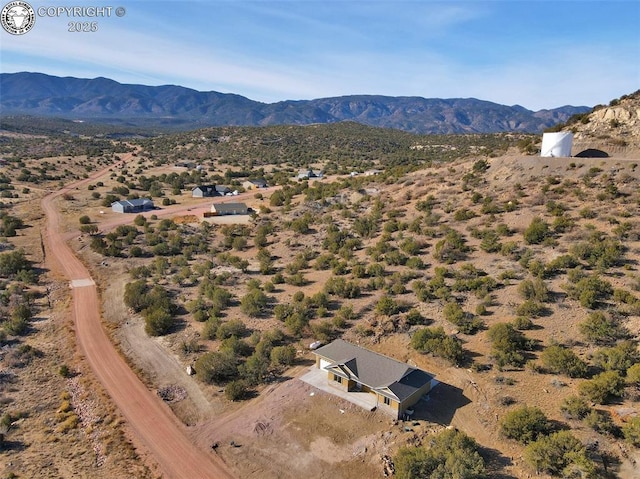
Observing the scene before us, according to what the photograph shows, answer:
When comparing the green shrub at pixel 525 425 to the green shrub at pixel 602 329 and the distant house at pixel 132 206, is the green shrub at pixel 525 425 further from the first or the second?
the distant house at pixel 132 206

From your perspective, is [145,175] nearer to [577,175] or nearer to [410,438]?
[577,175]

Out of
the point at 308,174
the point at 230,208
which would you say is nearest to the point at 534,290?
the point at 230,208

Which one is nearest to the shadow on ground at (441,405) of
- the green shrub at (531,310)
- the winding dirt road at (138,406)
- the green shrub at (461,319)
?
the green shrub at (461,319)

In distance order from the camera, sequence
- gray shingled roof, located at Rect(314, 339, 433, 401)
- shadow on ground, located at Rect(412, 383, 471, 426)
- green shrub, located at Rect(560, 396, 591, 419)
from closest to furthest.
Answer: green shrub, located at Rect(560, 396, 591, 419) < shadow on ground, located at Rect(412, 383, 471, 426) < gray shingled roof, located at Rect(314, 339, 433, 401)

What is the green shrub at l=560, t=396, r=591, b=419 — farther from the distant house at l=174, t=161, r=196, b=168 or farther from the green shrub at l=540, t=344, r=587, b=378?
the distant house at l=174, t=161, r=196, b=168

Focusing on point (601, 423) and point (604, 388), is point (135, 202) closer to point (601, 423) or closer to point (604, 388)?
point (604, 388)

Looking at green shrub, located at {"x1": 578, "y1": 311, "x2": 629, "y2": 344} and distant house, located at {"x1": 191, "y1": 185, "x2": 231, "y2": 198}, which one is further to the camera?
distant house, located at {"x1": 191, "y1": 185, "x2": 231, "y2": 198}

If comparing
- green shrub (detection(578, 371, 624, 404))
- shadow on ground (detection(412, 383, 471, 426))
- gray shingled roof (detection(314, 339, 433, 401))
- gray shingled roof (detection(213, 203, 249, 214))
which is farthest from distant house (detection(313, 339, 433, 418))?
gray shingled roof (detection(213, 203, 249, 214))
